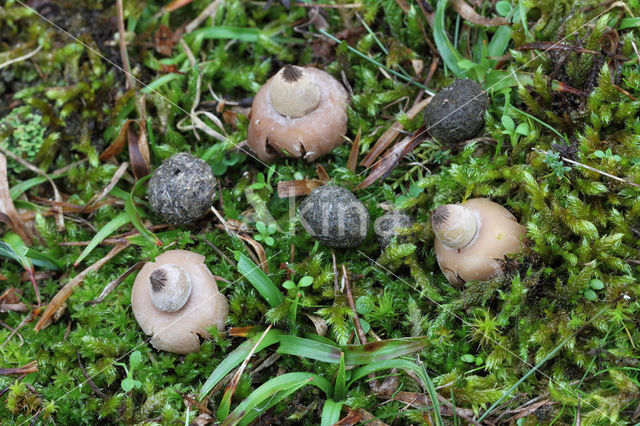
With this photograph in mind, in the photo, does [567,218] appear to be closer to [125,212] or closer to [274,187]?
[274,187]

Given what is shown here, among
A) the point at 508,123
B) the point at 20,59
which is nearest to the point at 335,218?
the point at 508,123

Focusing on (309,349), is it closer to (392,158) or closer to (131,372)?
(131,372)

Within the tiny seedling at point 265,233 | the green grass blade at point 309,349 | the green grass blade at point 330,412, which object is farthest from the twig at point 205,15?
the green grass blade at point 330,412

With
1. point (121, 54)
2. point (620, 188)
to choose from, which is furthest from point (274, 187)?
point (620, 188)

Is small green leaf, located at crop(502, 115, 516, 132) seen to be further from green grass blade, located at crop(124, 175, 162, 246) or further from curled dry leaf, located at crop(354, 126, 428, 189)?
green grass blade, located at crop(124, 175, 162, 246)

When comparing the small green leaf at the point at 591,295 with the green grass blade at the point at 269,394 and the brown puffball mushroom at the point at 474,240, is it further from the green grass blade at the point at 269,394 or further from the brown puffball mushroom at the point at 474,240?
the green grass blade at the point at 269,394

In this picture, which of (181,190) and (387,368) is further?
(181,190)
